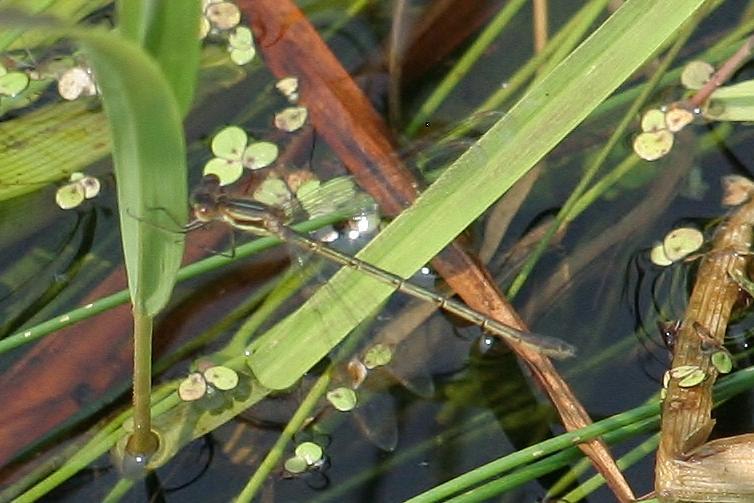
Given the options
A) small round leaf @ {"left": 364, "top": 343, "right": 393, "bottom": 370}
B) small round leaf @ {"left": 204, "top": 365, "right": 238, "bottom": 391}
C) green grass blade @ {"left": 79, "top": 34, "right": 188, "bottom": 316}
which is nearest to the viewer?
green grass blade @ {"left": 79, "top": 34, "right": 188, "bottom": 316}

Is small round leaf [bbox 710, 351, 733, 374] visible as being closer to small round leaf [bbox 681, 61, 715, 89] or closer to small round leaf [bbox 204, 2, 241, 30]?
small round leaf [bbox 681, 61, 715, 89]

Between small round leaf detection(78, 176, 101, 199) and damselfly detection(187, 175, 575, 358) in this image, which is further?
small round leaf detection(78, 176, 101, 199)

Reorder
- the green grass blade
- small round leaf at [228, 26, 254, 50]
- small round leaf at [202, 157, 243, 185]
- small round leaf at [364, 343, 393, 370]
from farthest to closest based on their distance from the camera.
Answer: small round leaf at [228, 26, 254, 50] < small round leaf at [202, 157, 243, 185] < small round leaf at [364, 343, 393, 370] < the green grass blade

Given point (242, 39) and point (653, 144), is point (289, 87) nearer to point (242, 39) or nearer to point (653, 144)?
point (242, 39)

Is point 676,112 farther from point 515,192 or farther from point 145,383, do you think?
point 145,383

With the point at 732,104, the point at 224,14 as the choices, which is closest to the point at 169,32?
the point at 224,14

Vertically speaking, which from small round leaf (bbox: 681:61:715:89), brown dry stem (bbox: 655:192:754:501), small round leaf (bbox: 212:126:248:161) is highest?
small round leaf (bbox: 212:126:248:161)

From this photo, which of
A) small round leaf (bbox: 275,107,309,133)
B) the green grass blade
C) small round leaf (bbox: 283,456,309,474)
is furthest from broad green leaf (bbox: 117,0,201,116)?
small round leaf (bbox: 275,107,309,133)
